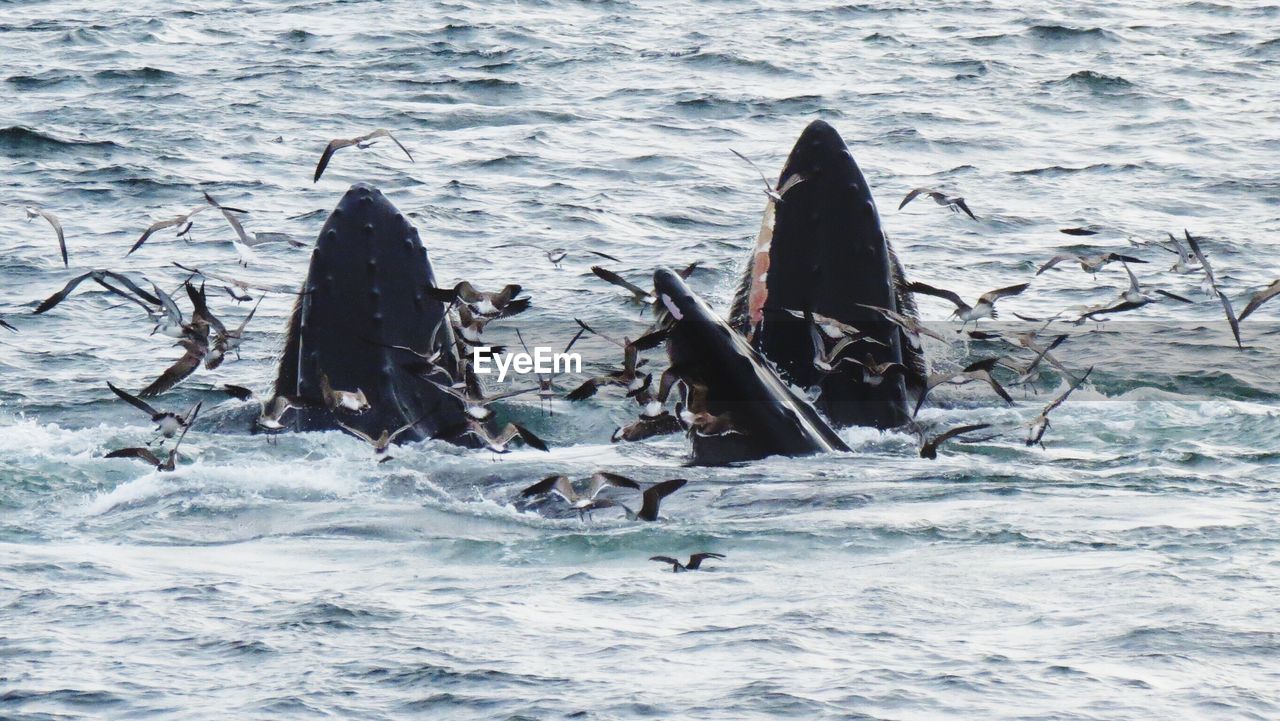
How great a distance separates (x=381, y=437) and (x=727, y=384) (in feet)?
5.63

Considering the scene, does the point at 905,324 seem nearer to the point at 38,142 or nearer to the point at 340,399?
the point at 340,399

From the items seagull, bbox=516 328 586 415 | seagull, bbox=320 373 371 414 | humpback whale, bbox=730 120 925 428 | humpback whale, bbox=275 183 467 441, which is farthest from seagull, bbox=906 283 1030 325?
seagull, bbox=320 373 371 414

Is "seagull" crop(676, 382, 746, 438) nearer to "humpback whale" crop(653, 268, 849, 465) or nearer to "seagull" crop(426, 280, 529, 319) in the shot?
"humpback whale" crop(653, 268, 849, 465)

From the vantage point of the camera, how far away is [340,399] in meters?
9.55

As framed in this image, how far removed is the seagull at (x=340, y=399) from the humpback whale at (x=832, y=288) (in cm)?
216

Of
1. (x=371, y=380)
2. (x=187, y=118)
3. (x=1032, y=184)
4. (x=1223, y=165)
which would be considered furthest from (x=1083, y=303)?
(x=187, y=118)

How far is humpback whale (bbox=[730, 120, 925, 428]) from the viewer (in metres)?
10.3

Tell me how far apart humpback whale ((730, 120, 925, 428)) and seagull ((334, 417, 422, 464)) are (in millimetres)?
2055

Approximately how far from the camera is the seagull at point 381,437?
9297mm

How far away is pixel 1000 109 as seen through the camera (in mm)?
29438

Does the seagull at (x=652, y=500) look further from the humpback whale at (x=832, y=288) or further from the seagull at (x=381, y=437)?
the humpback whale at (x=832, y=288)

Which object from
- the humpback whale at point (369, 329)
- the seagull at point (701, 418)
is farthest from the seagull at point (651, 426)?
the humpback whale at point (369, 329)

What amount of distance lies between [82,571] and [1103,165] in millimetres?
19254

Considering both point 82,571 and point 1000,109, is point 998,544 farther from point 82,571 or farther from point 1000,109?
point 1000,109
